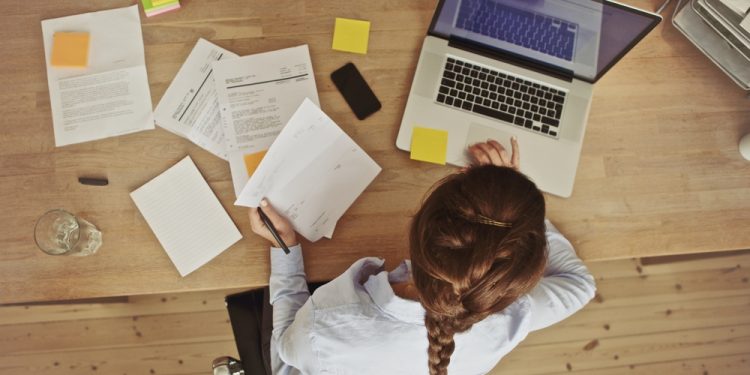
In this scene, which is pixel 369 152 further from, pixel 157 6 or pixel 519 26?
pixel 157 6

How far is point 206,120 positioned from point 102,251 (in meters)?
0.37

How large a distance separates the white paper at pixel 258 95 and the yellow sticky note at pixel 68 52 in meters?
0.32

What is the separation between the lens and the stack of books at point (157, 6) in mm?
1083

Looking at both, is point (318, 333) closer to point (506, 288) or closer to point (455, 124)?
point (506, 288)

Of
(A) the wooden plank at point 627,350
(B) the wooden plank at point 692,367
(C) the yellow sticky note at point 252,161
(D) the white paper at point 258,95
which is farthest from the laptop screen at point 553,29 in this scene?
(B) the wooden plank at point 692,367

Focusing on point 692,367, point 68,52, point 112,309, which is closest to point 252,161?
point 68,52

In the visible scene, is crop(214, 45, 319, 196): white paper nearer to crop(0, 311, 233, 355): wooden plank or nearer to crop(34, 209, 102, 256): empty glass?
crop(34, 209, 102, 256): empty glass

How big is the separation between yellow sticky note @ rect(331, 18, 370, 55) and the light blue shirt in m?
0.50

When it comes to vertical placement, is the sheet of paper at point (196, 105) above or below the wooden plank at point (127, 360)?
above

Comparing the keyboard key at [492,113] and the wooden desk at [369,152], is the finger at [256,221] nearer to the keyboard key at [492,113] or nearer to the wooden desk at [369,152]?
the wooden desk at [369,152]

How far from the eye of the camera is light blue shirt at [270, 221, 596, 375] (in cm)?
82

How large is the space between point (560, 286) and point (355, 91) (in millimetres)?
646

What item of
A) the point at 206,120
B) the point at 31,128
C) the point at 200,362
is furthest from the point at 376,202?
the point at 200,362

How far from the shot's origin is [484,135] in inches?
42.4
